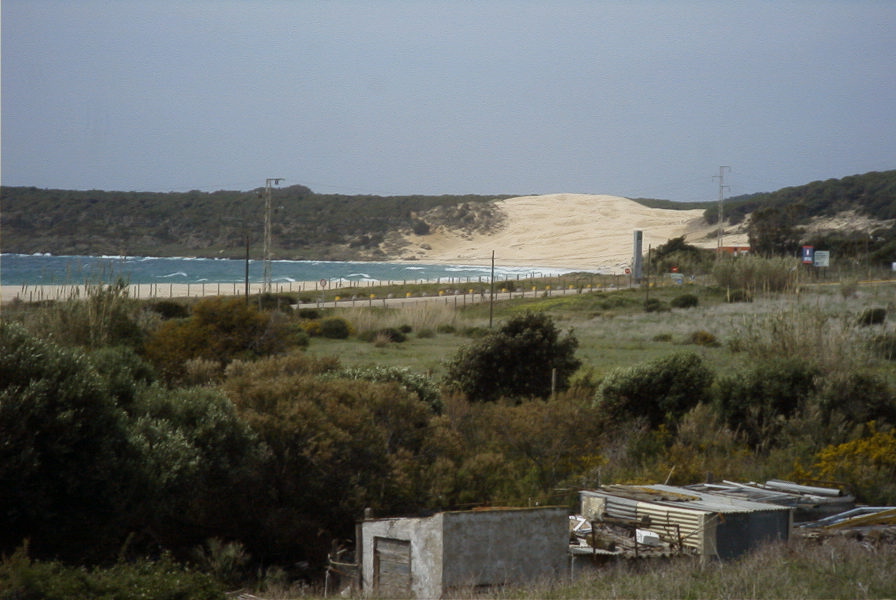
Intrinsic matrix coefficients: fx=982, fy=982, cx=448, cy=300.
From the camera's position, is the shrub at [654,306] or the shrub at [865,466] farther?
the shrub at [654,306]

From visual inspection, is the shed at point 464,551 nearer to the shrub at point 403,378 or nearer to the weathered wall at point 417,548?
the weathered wall at point 417,548

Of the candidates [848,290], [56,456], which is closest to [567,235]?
[848,290]

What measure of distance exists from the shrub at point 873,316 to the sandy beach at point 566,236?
78003mm

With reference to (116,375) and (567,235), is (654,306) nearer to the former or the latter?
(116,375)

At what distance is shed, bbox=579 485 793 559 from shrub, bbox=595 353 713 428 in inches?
396

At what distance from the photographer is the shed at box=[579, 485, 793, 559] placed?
13305 mm

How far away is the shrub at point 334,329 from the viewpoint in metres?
45.1

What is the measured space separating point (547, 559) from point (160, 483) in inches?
214

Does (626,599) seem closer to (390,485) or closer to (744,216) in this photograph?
(390,485)

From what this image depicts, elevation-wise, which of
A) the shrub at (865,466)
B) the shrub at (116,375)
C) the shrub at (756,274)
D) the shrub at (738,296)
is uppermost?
the shrub at (756,274)

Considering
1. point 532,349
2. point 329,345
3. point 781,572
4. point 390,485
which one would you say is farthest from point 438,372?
point 781,572

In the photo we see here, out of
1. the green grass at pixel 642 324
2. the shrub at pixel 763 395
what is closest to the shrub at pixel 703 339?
the green grass at pixel 642 324

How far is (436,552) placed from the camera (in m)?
12.4

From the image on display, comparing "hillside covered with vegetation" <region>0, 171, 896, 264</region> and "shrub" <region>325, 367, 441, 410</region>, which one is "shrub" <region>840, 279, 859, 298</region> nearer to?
"shrub" <region>325, 367, 441, 410</region>
